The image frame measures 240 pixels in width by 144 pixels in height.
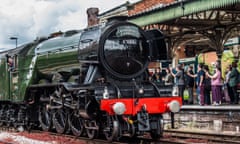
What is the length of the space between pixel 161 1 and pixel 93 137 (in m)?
17.0

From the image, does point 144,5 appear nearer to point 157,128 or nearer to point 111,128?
point 157,128

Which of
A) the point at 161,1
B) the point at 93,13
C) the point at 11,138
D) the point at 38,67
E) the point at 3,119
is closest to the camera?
the point at 11,138

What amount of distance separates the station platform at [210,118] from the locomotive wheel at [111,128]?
431 cm

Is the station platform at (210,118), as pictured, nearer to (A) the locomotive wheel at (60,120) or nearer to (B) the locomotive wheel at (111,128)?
(A) the locomotive wheel at (60,120)

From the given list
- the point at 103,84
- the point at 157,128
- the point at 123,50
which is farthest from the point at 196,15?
the point at 103,84

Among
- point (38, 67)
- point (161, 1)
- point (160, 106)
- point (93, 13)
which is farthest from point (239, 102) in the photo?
point (93, 13)

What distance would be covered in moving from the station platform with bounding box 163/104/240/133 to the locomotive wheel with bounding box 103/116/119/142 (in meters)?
4.31

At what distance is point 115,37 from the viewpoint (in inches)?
451

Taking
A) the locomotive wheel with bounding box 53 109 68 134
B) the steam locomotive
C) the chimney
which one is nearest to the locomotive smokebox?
the steam locomotive

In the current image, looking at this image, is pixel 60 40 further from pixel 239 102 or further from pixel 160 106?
pixel 239 102

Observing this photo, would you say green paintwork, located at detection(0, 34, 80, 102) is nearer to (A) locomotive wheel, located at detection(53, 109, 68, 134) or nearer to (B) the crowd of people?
(A) locomotive wheel, located at detection(53, 109, 68, 134)

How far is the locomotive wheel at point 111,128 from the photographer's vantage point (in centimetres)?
1038

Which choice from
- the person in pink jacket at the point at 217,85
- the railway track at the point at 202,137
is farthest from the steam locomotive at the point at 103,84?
the person in pink jacket at the point at 217,85

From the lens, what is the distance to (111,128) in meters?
10.9
